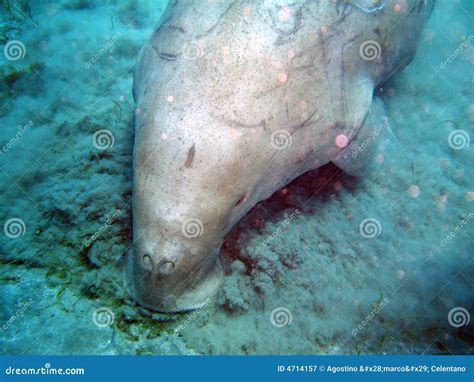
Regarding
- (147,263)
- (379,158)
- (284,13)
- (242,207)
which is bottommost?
(147,263)

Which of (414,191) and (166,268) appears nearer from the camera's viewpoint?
(166,268)

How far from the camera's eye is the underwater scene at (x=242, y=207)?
9.41 feet

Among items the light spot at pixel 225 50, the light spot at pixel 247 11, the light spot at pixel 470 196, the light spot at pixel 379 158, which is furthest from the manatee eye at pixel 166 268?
the light spot at pixel 470 196

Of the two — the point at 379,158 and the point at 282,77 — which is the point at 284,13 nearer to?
the point at 282,77

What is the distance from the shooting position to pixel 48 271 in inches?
135

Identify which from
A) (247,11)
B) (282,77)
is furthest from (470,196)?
(247,11)

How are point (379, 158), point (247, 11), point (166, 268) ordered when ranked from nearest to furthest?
point (166, 268) → point (247, 11) → point (379, 158)

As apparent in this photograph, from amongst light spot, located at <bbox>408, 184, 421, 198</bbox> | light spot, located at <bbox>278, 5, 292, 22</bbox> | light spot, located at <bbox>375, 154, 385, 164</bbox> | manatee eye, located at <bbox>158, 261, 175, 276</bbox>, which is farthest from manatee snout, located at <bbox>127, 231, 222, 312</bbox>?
light spot, located at <bbox>408, 184, 421, 198</bbox>

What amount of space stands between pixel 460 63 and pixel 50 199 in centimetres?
806

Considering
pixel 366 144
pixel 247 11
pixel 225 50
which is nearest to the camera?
pixel 225 50

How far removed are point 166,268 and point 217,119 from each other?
4.21ft

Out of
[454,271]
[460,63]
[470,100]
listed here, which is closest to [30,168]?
[454,271]

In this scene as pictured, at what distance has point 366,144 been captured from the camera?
14.2ft

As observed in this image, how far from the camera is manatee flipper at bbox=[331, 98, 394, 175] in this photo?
13.5 feet
